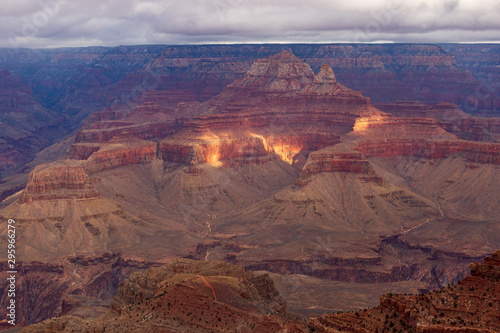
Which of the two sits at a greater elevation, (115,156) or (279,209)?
(115,156)

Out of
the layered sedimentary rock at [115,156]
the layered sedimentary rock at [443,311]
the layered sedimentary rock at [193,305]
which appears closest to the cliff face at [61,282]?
the layered sedimentary rock at [115,156]

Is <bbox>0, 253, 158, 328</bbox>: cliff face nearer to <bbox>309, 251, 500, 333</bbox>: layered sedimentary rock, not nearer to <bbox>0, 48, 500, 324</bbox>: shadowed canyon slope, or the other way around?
<bbox>0, 48, 500, 324</bbox>: shadowed canyon slope

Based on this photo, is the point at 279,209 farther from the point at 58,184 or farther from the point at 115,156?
the point at 115,156

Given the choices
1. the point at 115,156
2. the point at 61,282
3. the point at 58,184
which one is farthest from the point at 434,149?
the point at 61,282

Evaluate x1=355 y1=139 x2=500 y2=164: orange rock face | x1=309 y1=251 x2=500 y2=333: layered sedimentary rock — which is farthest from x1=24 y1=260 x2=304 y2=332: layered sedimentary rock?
x1=355 y1=139 x2=500 y2=164: orange rock face

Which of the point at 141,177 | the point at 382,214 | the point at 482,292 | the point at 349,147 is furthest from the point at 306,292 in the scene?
the point at 141,177

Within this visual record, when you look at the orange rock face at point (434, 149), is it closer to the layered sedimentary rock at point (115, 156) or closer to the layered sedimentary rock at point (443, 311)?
the layered sedimentary rock at point (115, 156)
